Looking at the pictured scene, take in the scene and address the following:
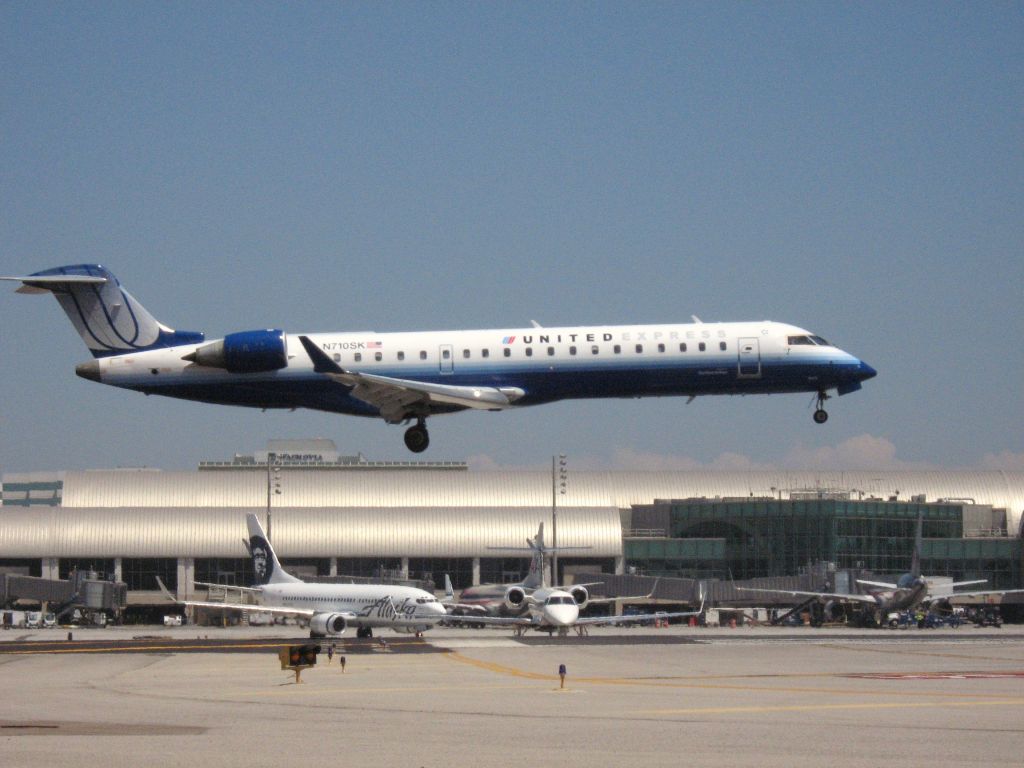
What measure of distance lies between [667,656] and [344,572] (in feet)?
217

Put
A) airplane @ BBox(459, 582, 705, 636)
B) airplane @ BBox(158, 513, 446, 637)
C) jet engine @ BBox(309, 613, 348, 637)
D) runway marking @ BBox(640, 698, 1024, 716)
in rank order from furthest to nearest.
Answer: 1. airplane @ BBox(459, 582, 705, 636)
2. airplane @ BBox(158, 513, 446, 637)
3. jet engine @ BBox(309, 613, 348, 637)
4. runway marking @ BBox(640, 698, 1024, 716)

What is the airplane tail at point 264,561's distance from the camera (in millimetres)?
83312

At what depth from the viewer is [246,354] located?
50.2 metres

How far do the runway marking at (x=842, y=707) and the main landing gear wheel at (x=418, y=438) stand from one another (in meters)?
20.5

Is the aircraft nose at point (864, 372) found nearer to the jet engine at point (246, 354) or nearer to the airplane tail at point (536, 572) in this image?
the jet engine at point (246, 354)

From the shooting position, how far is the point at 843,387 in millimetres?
52625

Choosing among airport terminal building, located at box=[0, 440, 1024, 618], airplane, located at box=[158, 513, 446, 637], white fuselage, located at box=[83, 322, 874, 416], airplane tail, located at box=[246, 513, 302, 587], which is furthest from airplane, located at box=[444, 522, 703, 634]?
white fuselage, located at box=[83, 322, 874, 416]

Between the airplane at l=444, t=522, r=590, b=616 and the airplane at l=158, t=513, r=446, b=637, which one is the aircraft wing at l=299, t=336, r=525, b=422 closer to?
the airplane at l=158, t=513, r=446, b=637

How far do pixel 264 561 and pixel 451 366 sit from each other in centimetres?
3842

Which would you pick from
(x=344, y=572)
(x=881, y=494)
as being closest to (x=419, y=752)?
(x=344, y=572)

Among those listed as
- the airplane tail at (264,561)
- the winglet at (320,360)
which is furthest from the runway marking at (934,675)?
the airplane tail at (264,561)

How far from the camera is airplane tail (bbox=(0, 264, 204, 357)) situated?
2084 inches

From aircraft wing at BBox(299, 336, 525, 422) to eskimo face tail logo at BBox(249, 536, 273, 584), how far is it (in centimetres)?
3613

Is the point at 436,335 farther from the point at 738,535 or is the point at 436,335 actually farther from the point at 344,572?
the point at 738,535
